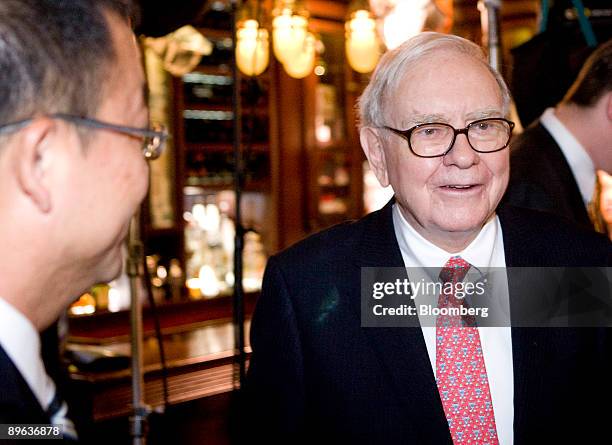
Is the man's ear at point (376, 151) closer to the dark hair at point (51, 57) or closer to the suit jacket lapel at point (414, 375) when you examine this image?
the suit jacket lapel at point (414, 375)

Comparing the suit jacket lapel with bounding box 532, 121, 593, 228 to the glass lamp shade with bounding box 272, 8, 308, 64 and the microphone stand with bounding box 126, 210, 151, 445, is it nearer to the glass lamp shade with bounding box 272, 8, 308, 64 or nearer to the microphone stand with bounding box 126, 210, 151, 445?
the microphone stand with bounding box 126, 210, 151, 445

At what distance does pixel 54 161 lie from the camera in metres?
0.84

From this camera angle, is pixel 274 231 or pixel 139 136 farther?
pixel 274 231

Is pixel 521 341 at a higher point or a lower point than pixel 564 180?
lower

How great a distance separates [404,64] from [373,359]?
665mm

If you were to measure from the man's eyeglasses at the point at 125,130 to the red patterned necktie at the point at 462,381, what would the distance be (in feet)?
2.46

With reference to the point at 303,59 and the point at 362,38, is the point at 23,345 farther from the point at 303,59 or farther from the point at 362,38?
the point at 362,38

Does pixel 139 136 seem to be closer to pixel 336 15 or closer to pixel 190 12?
pixel 190 12

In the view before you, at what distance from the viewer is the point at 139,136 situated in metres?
0.95

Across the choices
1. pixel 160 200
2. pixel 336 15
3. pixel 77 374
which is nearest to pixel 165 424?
pixel 77 374

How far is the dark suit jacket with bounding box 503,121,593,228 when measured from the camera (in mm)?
2031

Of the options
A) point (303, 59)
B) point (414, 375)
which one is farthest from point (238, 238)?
→ point (303, 59)

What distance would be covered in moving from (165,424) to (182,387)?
0.65ft

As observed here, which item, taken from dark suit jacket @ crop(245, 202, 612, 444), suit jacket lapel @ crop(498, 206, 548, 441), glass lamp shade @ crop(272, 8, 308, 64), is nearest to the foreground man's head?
dark suit jacket @ crop(245, 202, 612, 444)
